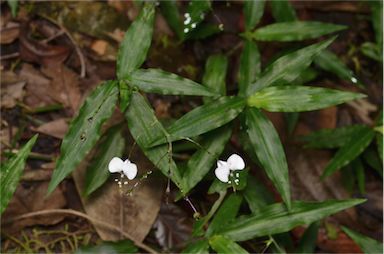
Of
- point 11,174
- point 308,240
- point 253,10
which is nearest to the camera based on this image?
point 11,174

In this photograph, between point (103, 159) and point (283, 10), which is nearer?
point (103, 159)

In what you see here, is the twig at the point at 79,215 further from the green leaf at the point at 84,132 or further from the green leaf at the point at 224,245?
the green leaf at the point at 84,132

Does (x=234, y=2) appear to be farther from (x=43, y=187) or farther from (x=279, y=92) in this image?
(x=43, y=187)

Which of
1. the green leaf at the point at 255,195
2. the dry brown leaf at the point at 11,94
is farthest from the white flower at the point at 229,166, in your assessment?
the dry brown leaf at the point at 11,94

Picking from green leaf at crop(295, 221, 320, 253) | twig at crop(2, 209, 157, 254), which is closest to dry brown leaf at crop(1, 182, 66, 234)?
twig at crop(2, 209, 157, 254)

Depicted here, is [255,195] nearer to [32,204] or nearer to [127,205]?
[127,205]

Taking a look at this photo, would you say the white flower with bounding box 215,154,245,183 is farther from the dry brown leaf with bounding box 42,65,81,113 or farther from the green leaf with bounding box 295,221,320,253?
the dry brown leaf with bounding box 42,65,81,113

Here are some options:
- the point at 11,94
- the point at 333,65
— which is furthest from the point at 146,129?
the point at 333,65
